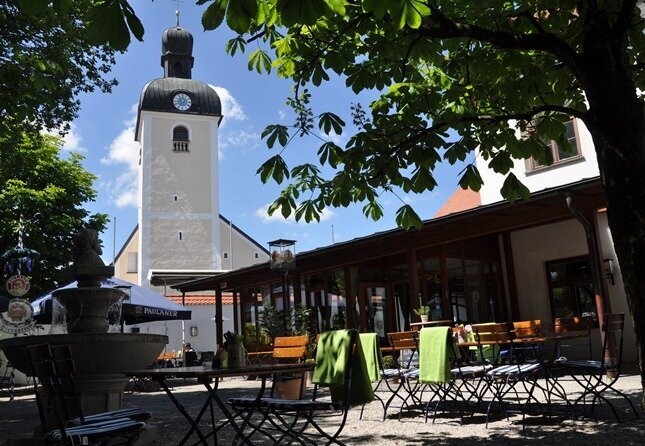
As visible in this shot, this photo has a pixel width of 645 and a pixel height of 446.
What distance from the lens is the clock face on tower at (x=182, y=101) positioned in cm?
4212

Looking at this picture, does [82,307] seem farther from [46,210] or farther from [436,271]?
[46,210]

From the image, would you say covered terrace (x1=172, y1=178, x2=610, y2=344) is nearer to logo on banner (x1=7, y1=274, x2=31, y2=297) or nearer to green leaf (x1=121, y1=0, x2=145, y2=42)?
logo on banner (x1=7, y1=274, x2=31, y2=297)

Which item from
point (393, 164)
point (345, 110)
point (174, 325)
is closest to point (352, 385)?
point (393, 164)

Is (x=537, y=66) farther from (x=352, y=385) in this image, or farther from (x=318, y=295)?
(x=318, y=295)

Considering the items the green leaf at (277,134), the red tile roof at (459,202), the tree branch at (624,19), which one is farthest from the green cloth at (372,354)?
the red tile roof at (459,202)

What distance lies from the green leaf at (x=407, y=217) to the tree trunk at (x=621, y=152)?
1.66 meters

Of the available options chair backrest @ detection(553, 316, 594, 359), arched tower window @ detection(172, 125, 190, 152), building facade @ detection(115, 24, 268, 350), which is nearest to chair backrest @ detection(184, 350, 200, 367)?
chair backrest @ detection(553, 316, 594, 359)

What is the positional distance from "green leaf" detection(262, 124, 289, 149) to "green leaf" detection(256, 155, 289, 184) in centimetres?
12

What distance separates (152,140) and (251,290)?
2366 cm

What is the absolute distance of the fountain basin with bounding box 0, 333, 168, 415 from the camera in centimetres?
517

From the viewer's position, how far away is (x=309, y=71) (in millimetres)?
4488

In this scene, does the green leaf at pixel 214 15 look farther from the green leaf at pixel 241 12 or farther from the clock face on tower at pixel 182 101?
the clock face on tower at pixel 182 101

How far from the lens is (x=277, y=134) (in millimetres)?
4301

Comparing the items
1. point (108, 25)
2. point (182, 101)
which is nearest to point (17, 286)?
point (108, 25)
